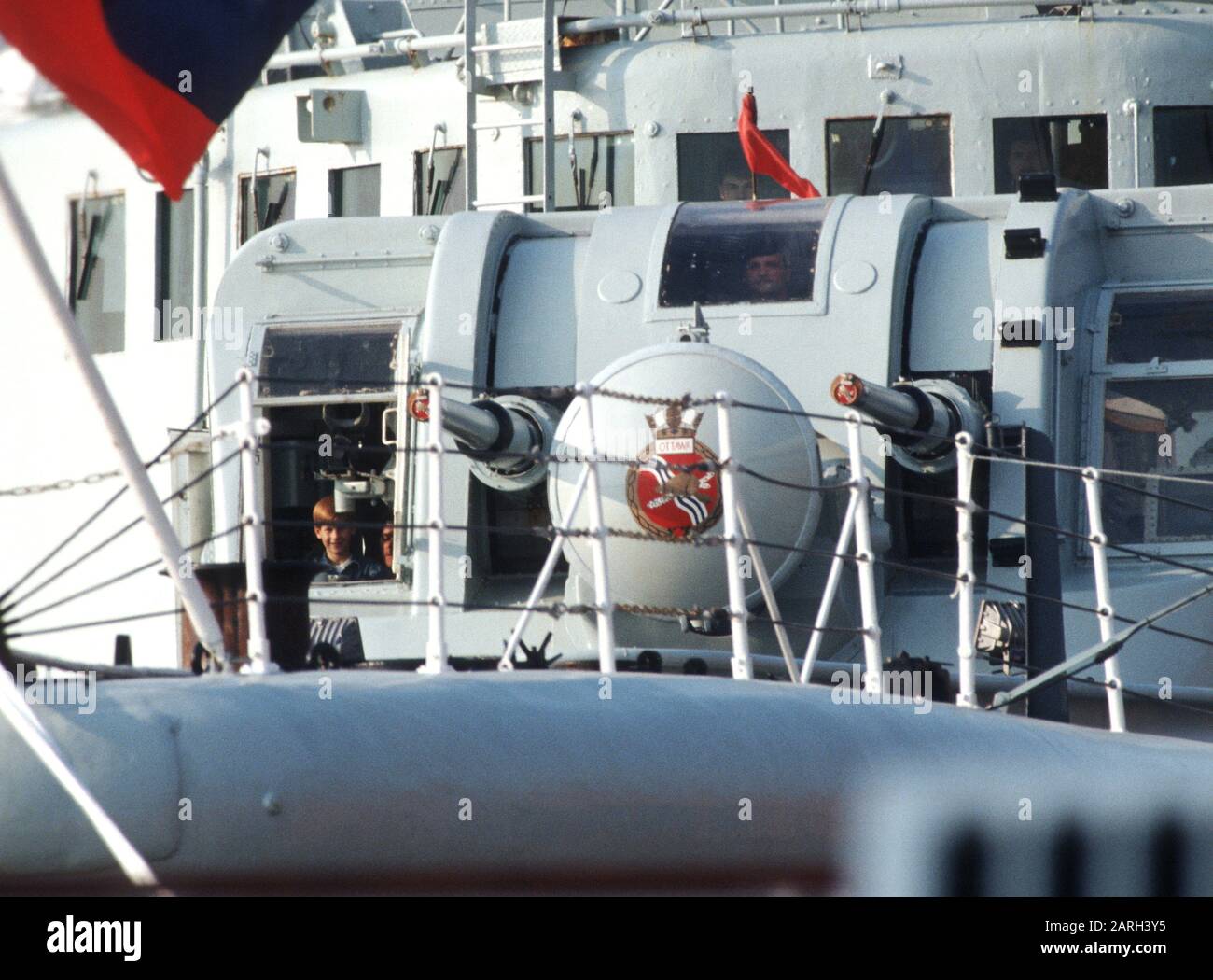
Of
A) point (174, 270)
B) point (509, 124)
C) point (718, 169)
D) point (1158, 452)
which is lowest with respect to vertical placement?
point (1158, 452)

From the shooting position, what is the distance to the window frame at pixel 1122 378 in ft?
29.6

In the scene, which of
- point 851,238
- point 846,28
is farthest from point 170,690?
point 846,28

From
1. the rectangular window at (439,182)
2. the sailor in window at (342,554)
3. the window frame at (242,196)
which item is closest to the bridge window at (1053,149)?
the rectangular window at (439,182)

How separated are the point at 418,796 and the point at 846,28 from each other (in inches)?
307

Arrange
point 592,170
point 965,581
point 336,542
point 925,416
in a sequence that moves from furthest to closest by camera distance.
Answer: point 592,170
point 336,542
point 925,416
point 965,581

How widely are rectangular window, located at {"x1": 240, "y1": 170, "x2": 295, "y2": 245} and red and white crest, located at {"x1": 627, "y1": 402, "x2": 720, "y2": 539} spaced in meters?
6.02

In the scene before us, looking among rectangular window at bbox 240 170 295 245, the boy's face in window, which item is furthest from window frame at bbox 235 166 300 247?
the boy's face in window

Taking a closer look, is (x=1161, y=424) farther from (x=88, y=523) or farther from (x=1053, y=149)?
(x=88, y=523)

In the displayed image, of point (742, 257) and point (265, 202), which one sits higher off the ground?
point (265, 202)

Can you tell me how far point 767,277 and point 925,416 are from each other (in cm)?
117

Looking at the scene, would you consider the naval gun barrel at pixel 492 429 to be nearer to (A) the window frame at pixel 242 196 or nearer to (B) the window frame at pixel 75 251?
(A) the window frame at pixel 242 196

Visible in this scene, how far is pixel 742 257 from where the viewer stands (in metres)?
9.41

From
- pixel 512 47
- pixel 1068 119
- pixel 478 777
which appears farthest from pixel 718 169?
pixel 478 777
